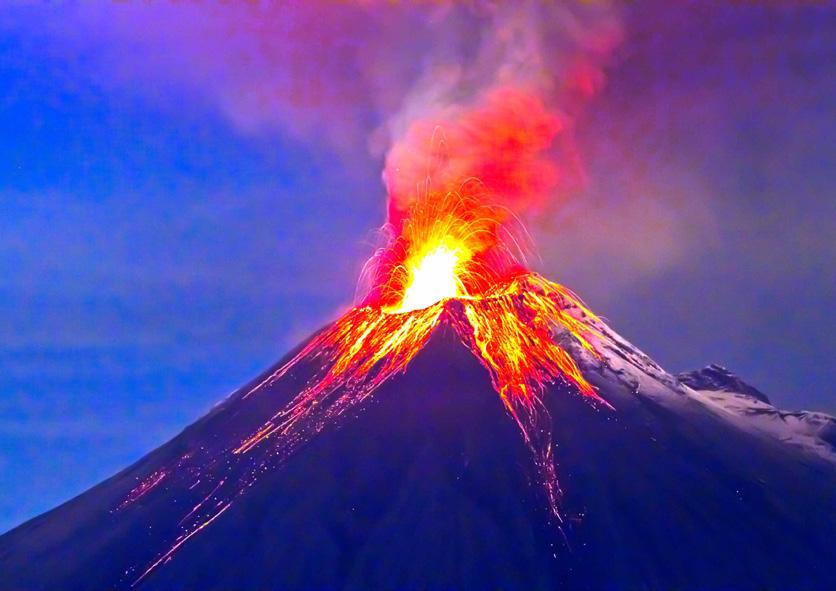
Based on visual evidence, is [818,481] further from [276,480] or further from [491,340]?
[276,480]

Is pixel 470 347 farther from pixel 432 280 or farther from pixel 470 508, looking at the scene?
pixel 470 508

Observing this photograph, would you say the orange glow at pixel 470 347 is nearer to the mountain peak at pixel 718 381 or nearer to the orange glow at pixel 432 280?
the orange glow at pixel 432 280

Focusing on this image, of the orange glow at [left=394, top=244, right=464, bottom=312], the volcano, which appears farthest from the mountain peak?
the orange glow at [left=394, top=244, right=464, bottom=312]

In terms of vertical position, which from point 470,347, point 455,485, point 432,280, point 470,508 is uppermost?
point 432,280

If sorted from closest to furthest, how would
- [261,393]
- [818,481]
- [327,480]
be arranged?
1. [327,480]
2. [818,481]
3. [261,393]

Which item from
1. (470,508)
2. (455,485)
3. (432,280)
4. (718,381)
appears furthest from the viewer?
(718,381)

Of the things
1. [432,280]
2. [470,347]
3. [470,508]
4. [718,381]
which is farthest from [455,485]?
[718,381]

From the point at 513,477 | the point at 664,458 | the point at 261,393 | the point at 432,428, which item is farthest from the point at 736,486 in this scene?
the point at 261,393

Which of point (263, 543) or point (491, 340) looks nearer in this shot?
point (263, 543)

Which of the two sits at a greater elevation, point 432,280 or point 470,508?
point 432,280
